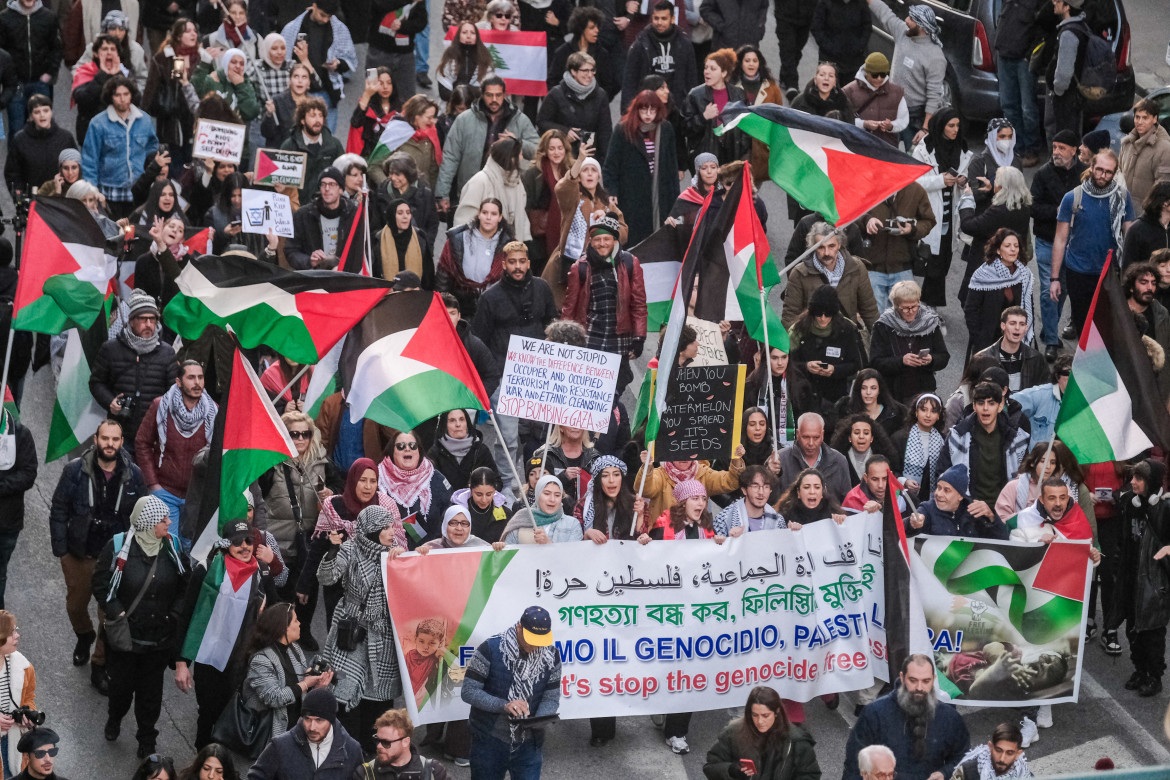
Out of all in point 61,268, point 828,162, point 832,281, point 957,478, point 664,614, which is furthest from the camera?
point 832,281

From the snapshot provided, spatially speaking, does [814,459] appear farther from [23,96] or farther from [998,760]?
[23,96]

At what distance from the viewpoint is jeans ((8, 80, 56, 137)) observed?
1920cm

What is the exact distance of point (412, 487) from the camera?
13.0 m

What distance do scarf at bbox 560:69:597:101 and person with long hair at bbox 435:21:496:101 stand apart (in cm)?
92

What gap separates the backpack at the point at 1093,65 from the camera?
1838 cm

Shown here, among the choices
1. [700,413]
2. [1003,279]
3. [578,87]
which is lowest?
[700,413]

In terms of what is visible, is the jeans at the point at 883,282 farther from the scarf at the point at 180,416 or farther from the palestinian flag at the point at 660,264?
the scarf at the point at 180,416

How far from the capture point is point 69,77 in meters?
22.5

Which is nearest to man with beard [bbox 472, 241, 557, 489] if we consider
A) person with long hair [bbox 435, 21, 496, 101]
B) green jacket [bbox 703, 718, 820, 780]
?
person with long hair [bbox 435, 21, 496, 101]

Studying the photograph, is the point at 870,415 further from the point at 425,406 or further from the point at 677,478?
the point at 425,406

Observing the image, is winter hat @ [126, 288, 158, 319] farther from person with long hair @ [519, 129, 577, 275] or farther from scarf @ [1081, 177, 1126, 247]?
scarf @ [1081, 177, 1126, 247]

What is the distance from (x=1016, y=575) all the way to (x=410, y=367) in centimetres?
399

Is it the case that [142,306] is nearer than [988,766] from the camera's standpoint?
No

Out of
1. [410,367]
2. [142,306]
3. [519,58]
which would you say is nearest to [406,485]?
[410,367]
